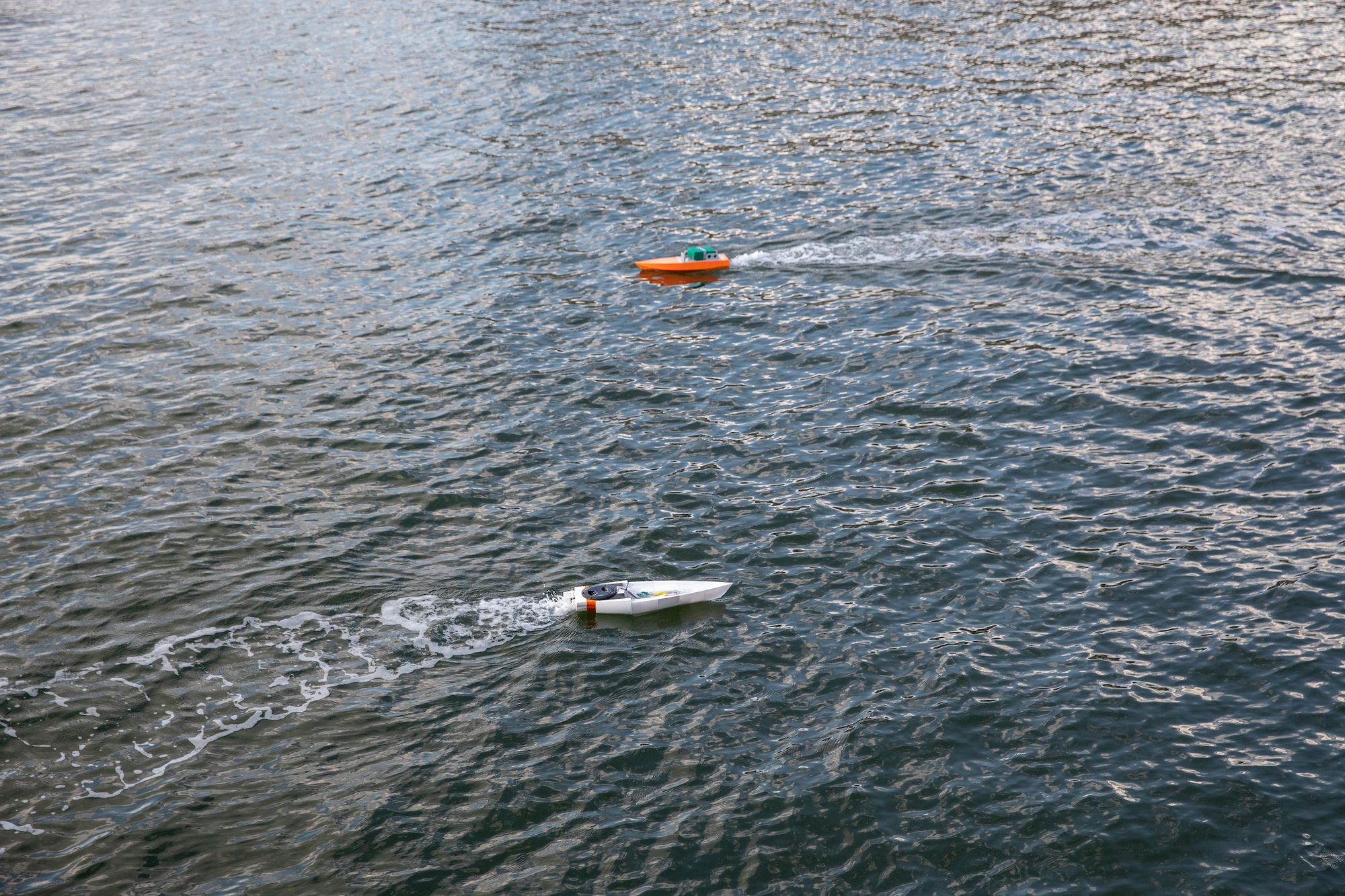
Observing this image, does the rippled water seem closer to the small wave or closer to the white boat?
the small wave

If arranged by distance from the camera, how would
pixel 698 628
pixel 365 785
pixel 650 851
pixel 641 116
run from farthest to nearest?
pixel 641 116 → pixel 698 628 → pixel 365 785 → pixel 650 851

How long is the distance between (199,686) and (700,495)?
10.5 metres

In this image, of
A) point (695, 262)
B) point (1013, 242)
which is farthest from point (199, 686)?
point (1013, 242)

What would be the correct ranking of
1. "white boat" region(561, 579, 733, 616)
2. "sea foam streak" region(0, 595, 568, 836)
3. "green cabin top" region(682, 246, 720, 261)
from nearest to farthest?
"sea foam streak" region(0, 595, 568, 836) → "white boat" region(561, 579, 733, 616) → "green cabin top" region(682, 246, 720, 261)

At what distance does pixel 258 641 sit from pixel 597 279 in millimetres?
17037

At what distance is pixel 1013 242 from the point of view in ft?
106

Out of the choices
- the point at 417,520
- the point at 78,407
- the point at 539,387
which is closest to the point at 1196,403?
the point at 539,387

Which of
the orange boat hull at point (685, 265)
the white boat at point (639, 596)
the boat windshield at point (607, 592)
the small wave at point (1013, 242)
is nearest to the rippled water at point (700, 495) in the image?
the small wave at point (1013, 242)

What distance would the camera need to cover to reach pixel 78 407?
2723cm

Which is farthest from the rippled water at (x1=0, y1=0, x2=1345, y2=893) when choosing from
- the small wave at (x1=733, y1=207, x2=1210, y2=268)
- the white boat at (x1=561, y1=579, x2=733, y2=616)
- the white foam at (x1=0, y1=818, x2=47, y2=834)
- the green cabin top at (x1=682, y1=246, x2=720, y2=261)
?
the green cabin top at (x1=682, y1=246, x2=720, y2=261)

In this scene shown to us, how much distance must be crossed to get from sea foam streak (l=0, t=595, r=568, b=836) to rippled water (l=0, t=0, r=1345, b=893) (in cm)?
9

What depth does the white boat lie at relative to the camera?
19.8 meters

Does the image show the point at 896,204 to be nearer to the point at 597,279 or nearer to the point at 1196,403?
the point at 597,279

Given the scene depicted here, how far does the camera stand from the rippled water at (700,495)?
52.2 ft
